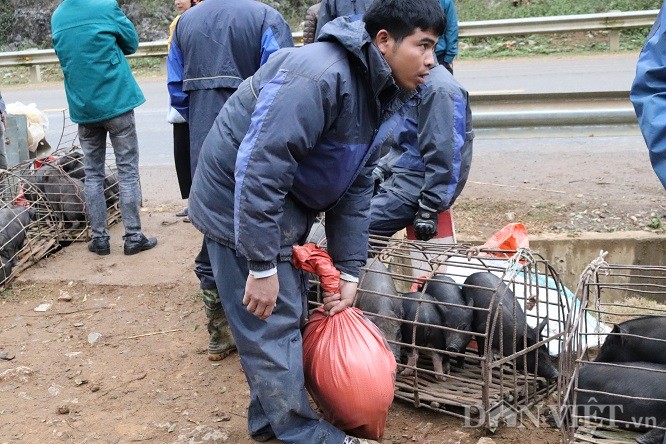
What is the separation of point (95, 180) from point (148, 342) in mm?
1833

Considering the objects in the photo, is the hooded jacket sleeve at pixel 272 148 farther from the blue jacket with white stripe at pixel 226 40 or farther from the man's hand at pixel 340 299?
the blue jacket with white stripe at pixel 226 40

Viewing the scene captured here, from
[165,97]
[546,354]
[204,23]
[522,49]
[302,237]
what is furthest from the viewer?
[522,49]

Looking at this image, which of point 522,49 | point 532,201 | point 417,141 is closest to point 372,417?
point 417,141

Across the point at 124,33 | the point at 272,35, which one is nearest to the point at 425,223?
the point at 272,35

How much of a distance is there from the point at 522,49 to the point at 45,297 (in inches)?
499

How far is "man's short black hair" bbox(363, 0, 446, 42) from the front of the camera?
9.12 feet

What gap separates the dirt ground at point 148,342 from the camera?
3.77 meters

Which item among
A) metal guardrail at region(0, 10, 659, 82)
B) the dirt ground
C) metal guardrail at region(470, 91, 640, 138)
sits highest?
metal guardrail at region(0, 10, 659, 82)

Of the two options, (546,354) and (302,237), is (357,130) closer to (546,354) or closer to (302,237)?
(302,237)

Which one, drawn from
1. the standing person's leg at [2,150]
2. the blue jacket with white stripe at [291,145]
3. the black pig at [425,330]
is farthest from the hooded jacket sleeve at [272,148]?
the standing person's leg at [2,150]

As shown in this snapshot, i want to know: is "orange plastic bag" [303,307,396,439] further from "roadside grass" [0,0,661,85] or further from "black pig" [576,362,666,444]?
"roadside grass" [0,0,661,85]

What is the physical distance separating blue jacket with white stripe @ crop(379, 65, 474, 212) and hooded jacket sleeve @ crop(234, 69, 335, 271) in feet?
6.00

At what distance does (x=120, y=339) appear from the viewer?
481 cm

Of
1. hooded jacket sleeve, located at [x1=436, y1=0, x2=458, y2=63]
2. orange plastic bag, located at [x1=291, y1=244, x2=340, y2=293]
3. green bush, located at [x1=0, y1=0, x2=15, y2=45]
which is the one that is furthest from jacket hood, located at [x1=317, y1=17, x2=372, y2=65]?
green bush, located at [x1=0, y1=0, x2=15, y2=45]
